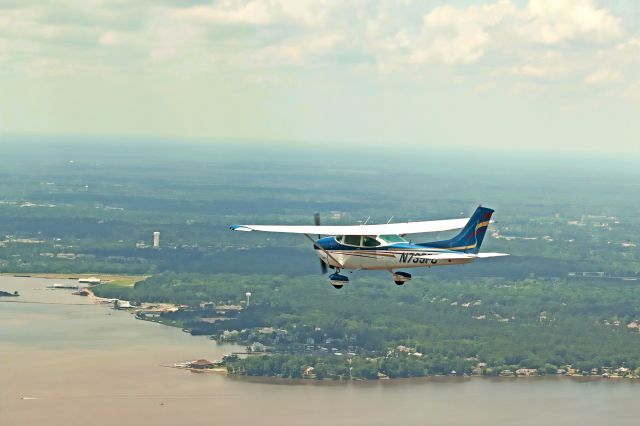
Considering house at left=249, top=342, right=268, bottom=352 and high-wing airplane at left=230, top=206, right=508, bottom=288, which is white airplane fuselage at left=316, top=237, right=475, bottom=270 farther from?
house at left=249, top=342, right=268, bottom=352

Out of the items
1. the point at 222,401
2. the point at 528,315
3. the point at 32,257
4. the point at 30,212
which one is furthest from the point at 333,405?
the point at 30,212

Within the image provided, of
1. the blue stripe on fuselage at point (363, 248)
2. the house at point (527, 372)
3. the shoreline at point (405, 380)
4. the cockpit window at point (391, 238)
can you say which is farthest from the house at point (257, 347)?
the blue stripe on fuselage at point (363, 248)

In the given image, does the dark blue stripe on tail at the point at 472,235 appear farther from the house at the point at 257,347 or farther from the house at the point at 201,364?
the house at the point at 257,347

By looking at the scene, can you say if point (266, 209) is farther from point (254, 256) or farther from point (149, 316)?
point (149, 316)

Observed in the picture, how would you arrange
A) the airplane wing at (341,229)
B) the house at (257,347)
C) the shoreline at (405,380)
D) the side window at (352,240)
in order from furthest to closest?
Answer: the house at (257,347) < the shoreline at (405,380) < the side window at (352,240) < the airplane wing at (341,229)

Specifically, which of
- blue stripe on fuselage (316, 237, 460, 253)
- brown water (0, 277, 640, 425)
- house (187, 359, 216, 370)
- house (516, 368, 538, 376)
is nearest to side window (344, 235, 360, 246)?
blue stripe on fuselage (316, 237, 460, 253)
